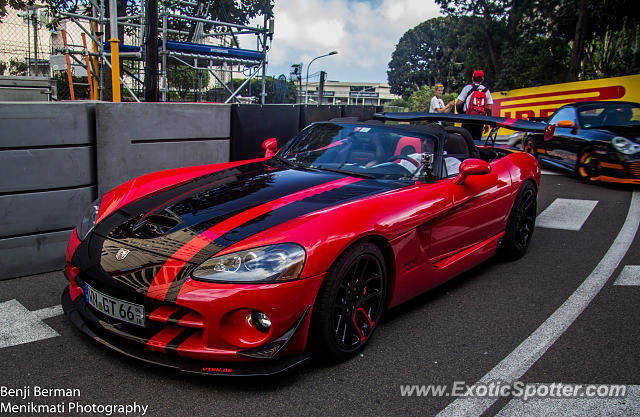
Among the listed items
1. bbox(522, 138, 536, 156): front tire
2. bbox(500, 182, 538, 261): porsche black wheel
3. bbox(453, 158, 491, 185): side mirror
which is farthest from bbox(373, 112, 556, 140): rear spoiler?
bbox(522, 138, 536, 156): front tire

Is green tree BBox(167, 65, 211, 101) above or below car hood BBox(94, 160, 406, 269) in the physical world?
above

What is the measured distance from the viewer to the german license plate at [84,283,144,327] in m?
2.53

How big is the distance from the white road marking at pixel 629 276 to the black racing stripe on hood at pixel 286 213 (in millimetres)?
2147

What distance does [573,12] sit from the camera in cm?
2731

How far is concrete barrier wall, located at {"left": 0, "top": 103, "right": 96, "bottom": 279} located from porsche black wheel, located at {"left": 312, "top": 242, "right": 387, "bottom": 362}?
260cm

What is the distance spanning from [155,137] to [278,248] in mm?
2991

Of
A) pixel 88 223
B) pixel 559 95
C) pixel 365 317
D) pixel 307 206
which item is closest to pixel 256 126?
pixel 88 223

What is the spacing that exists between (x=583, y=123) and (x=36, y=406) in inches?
374

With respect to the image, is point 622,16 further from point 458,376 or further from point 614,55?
point 458,376

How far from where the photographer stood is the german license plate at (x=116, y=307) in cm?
253

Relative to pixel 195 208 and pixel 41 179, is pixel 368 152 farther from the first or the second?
pixel 41 179

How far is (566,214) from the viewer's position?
22.7 feet

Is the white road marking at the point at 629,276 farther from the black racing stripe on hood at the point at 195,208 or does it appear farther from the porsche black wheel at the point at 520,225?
the black racing stripe on hood at the point at 195,208

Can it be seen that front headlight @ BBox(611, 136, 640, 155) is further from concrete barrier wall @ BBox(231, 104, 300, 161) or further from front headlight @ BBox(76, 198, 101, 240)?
front headlight @ BBox(76, 198, 101, 240)
